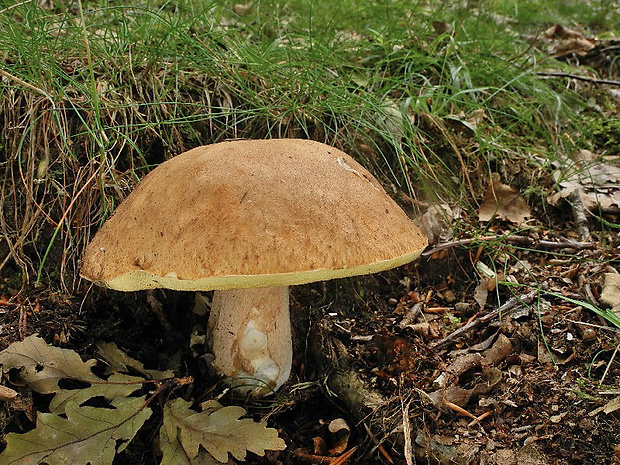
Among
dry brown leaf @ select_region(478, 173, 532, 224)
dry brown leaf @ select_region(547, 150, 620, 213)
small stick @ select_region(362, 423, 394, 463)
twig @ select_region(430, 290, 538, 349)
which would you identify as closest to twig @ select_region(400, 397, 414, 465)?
small stick @ select_region(362, 423, 394, 463)

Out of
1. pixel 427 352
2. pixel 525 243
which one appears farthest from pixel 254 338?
pixel 525 243

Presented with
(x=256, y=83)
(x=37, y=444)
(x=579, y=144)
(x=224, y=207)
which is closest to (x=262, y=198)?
(x=224, y=207)

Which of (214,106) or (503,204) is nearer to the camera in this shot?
(214,106)

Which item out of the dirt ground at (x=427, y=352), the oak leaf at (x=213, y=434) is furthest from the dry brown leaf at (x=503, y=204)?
the oak leaf at (x=213, y=434)

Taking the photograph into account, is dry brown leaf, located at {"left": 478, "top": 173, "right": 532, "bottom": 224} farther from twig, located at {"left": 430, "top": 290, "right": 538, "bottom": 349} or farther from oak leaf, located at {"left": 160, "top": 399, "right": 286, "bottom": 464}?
oak leaf, located at {"left": 160, "top": 399, "right": 286, "bottom": 464}

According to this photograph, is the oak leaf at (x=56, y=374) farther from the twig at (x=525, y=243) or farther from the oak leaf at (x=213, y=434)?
the twig at (x=525, y=243)

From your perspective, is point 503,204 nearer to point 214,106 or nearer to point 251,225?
point 214,106

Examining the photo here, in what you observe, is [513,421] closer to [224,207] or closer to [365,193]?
[365,193]
